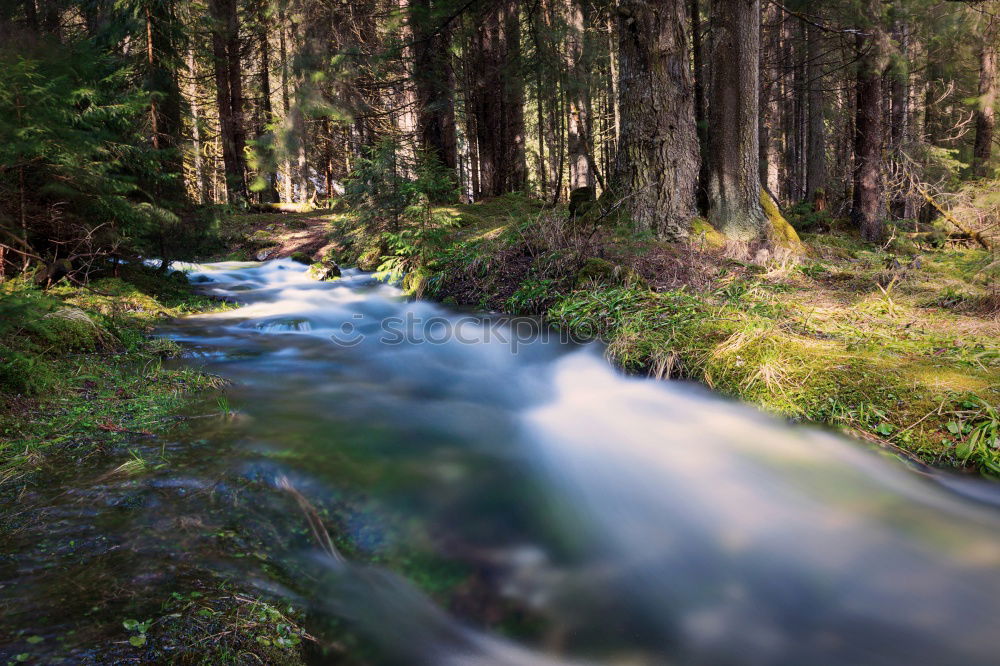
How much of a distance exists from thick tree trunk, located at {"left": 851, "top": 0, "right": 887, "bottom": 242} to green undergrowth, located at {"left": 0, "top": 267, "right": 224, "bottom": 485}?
11911 millimetres

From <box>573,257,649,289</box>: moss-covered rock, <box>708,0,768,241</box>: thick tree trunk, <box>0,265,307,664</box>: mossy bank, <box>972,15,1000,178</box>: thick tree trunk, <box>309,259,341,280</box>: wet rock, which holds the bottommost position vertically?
<box>0,265,307,664</box>: mossy bank

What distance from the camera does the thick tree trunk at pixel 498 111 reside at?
1458cm

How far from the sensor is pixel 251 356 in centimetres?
580

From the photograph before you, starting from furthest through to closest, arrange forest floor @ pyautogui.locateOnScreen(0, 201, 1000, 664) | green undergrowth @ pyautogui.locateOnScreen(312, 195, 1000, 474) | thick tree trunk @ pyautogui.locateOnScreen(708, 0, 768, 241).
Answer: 1. thick tree trunk @ pyautogui.locateOnScreen(708, 0, 768, 241)
2. green undergrowth @ pyautogui.locateOnScreen(312, 195, 1000, 474)
3. forest floor @ pyautogui.locateOnScreen(0, 201, 1000, 664)

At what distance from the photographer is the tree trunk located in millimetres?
7816

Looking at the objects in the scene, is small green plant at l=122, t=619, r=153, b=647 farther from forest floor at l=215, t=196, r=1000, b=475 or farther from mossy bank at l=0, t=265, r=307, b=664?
forest floor at l=215, t=196, r=1000, b=475

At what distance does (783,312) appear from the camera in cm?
536

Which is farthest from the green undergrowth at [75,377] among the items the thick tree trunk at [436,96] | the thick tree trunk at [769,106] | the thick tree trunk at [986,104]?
the thick tree trunk at [986,104]

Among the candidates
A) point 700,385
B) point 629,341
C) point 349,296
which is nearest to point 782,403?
point 700,385

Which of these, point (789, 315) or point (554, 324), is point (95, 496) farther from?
point (789, 315)

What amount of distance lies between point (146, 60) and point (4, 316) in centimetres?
Answer: 1062

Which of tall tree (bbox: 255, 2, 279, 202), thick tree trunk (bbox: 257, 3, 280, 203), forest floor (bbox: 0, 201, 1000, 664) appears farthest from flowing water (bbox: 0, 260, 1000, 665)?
thick tree trunk (bbox: 257, 3, 280, 203)

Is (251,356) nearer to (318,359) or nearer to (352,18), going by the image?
(318,359)

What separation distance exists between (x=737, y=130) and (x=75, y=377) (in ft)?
29.3
